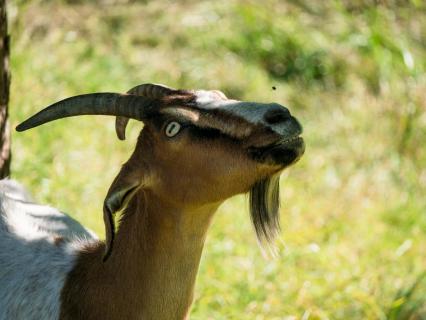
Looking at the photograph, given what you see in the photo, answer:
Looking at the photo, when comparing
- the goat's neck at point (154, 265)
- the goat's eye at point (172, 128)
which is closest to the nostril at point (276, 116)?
the goat's eye at point (172, 128)

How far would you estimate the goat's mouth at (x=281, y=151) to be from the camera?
3834 mm

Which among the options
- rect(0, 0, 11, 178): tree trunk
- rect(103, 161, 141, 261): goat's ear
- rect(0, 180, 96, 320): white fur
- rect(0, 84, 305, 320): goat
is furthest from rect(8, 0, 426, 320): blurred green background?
rect(103, 161, 141, 261): goat's ear

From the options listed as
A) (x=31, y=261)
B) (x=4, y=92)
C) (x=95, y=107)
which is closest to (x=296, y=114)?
(x=4, y=92)

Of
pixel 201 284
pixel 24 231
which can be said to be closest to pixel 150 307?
pixel 24 231

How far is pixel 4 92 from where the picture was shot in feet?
18.3

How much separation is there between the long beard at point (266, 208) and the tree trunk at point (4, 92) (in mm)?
1945

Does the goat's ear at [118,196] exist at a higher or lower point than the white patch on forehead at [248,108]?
lower

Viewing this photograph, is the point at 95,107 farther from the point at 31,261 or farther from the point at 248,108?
the point at 31,261

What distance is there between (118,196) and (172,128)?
15.0 inches

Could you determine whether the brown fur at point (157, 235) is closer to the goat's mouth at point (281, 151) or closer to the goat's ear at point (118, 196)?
the goat's ear at point (118, 196)

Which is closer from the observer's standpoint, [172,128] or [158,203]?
[172,128]

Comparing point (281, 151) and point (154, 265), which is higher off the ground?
point (281, 151)

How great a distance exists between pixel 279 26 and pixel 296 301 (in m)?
5.21

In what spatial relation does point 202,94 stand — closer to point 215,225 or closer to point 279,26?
point 215,225
